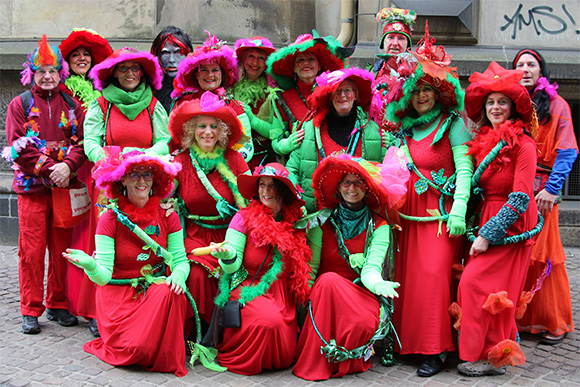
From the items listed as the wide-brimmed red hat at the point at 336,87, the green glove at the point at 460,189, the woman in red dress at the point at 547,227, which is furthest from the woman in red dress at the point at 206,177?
the woman in red dress at the point at 547,227

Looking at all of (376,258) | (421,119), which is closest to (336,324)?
(376,258)

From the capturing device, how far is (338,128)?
5008 millimetres

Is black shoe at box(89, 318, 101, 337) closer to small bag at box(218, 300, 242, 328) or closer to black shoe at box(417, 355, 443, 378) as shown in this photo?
small bag at box(218, 300, 242, 328)

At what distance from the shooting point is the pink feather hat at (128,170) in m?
4.41

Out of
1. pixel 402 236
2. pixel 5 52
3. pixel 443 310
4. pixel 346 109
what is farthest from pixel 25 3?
pixel 443 310

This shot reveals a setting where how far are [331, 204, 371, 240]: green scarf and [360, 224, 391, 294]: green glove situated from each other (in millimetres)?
116

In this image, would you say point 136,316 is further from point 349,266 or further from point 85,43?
point 85,43

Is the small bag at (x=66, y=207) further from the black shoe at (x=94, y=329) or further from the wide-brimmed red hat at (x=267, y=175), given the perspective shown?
the wide-brimmed red hat at (x=267, y=175)

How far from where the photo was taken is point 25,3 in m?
8.15

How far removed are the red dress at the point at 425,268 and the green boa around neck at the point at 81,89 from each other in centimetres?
270

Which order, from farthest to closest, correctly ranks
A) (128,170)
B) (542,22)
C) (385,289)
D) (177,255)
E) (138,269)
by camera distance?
(542,22) < (177,255) < (138,269) < (128,170) < (385,289)

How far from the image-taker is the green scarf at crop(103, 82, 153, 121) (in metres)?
5.09

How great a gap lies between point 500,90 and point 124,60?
278 cm

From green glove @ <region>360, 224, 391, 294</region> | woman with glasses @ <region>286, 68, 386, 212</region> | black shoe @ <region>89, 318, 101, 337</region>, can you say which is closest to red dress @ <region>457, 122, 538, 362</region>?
green glove @ <region>360, 224, 391, 294</region>
